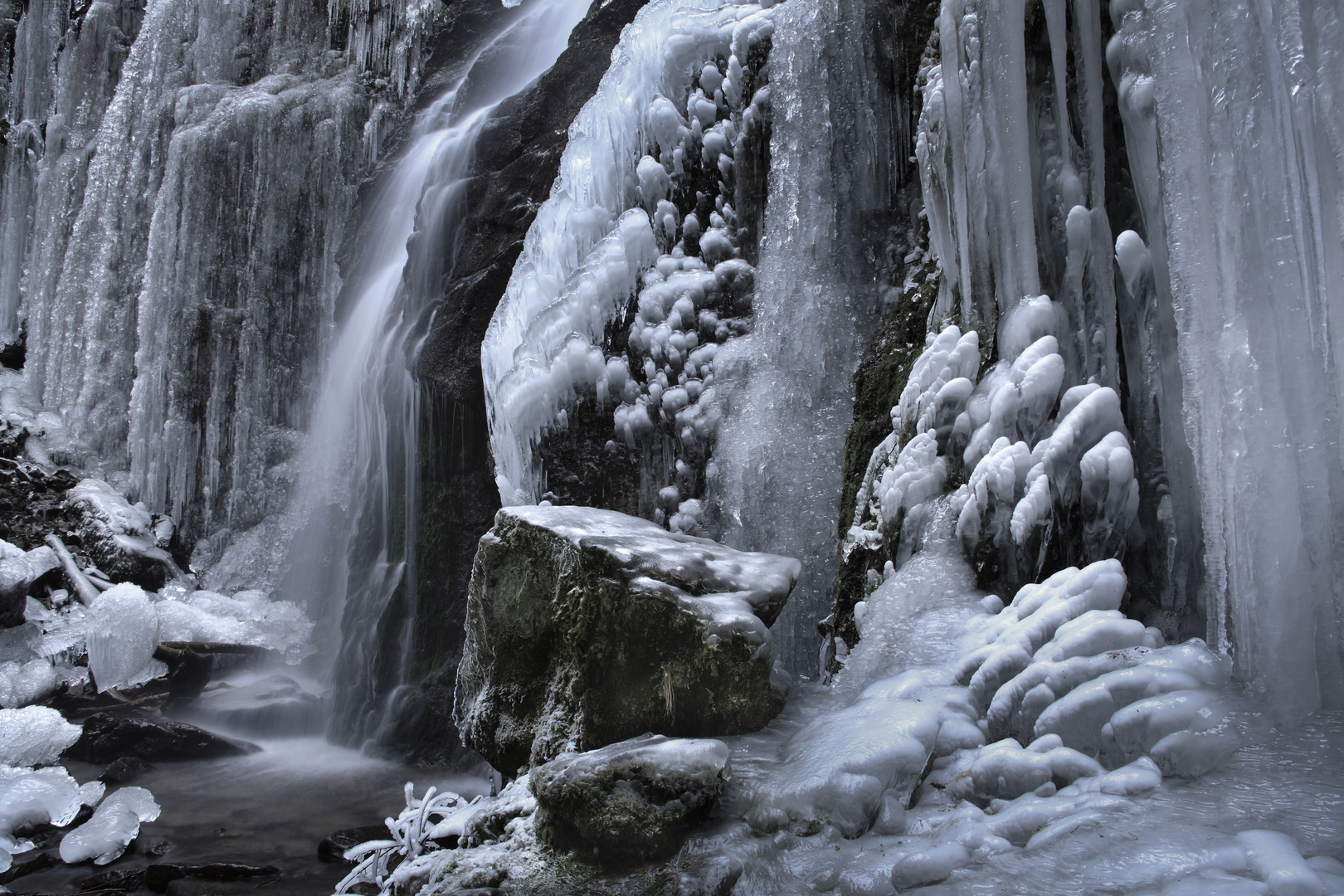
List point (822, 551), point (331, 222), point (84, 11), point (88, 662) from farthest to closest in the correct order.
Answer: point (84, 11)
point (331, 222)
point (88, 662)
point (822, 551)

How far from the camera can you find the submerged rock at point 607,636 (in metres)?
2.87

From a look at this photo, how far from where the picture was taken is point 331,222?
1172 centimetres

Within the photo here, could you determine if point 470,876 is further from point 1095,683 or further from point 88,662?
point 88,662

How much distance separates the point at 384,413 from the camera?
29.5 ft

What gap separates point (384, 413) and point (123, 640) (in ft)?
11.2

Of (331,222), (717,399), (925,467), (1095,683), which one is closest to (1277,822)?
(1095,683)

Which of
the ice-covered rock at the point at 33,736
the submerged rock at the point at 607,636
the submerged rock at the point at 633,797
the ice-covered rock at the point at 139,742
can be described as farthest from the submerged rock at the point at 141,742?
the submerged rock at the point at 633,797

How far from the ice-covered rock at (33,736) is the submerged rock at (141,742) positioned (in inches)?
5.2

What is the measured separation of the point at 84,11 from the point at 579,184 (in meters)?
14.1

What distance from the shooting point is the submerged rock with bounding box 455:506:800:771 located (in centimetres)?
287

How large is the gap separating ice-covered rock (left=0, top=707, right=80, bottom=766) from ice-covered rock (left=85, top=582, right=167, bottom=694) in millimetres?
1526

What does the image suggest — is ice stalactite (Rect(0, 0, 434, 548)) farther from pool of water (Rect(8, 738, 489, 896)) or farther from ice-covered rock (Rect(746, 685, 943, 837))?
ice-covered rock (Rect(746, 685, 943, 837))

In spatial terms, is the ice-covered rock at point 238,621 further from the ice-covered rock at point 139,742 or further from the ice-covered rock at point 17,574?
the ice-covered rock at point 139,742

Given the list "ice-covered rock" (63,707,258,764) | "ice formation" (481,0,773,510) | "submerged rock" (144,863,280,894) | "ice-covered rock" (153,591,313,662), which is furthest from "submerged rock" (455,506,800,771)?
"ice-covered rock" (153,591,313,662)
